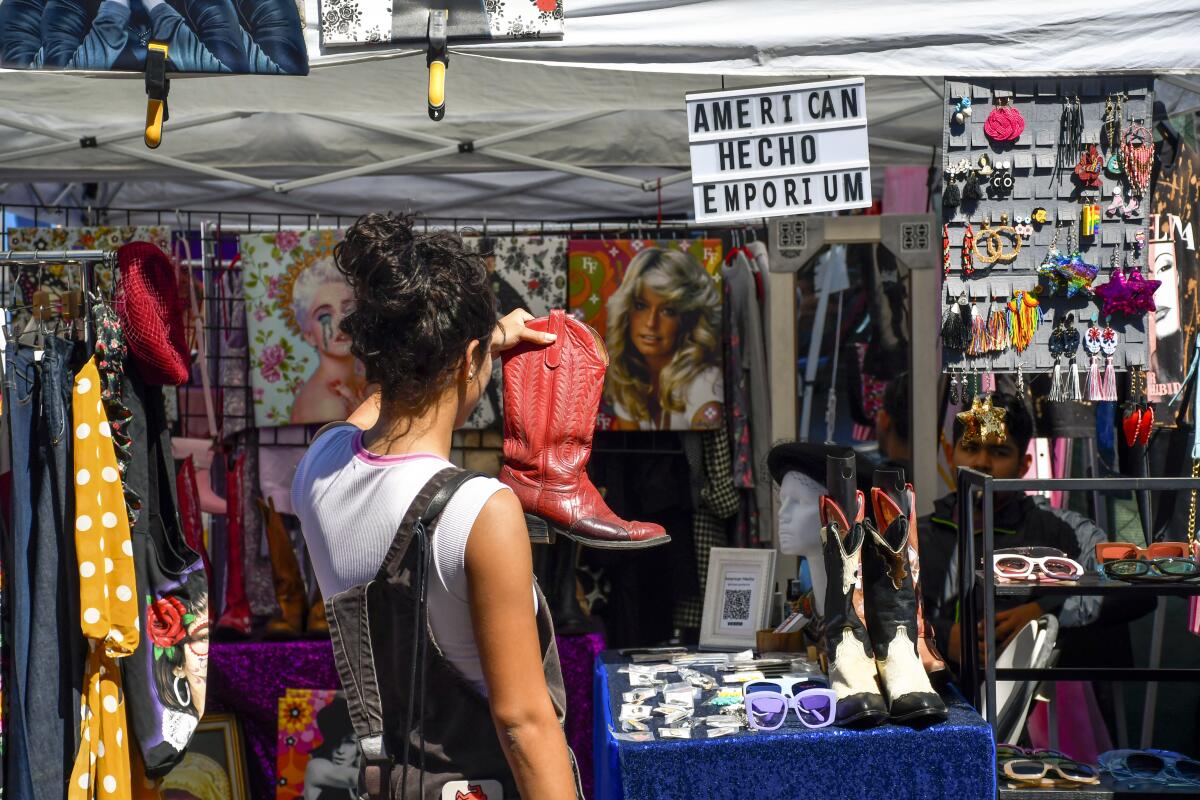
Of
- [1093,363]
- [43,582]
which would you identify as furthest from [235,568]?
[1093,363]

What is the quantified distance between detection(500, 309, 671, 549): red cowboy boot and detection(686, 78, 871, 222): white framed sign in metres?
0.57

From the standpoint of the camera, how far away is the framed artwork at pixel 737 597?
3.12 meters

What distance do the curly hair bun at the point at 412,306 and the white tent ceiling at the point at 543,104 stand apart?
1.02 m

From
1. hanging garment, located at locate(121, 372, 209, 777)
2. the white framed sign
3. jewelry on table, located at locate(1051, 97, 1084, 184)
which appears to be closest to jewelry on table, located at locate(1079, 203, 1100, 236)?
jewelry on table, located at locate(1051, 97, 1084, 184)

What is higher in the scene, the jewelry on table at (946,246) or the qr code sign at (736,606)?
the jewelry on table at (946,246)

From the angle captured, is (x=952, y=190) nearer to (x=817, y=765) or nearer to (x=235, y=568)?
(x=817, y=765)

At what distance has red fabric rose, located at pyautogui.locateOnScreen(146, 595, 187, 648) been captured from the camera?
9.27ft

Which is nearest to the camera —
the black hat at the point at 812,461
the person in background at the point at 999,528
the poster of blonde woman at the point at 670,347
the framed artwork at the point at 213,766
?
the black hat at the point at 812,461

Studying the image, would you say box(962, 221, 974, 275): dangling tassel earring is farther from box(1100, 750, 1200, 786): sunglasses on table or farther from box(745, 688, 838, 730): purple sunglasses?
box(1100, 750, 1200, 786): sunglasses on table

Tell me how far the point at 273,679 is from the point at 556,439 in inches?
74.0

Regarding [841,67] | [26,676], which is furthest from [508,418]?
[26,676]

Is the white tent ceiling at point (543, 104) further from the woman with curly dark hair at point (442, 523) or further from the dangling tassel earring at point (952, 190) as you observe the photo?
the woman with curly dark hair at point (442, 523)

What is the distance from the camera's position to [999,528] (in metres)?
3.69

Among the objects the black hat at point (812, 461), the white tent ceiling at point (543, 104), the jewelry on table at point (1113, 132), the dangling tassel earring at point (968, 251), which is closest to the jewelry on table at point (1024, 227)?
the dangling tassel earring at point (968, 251)
